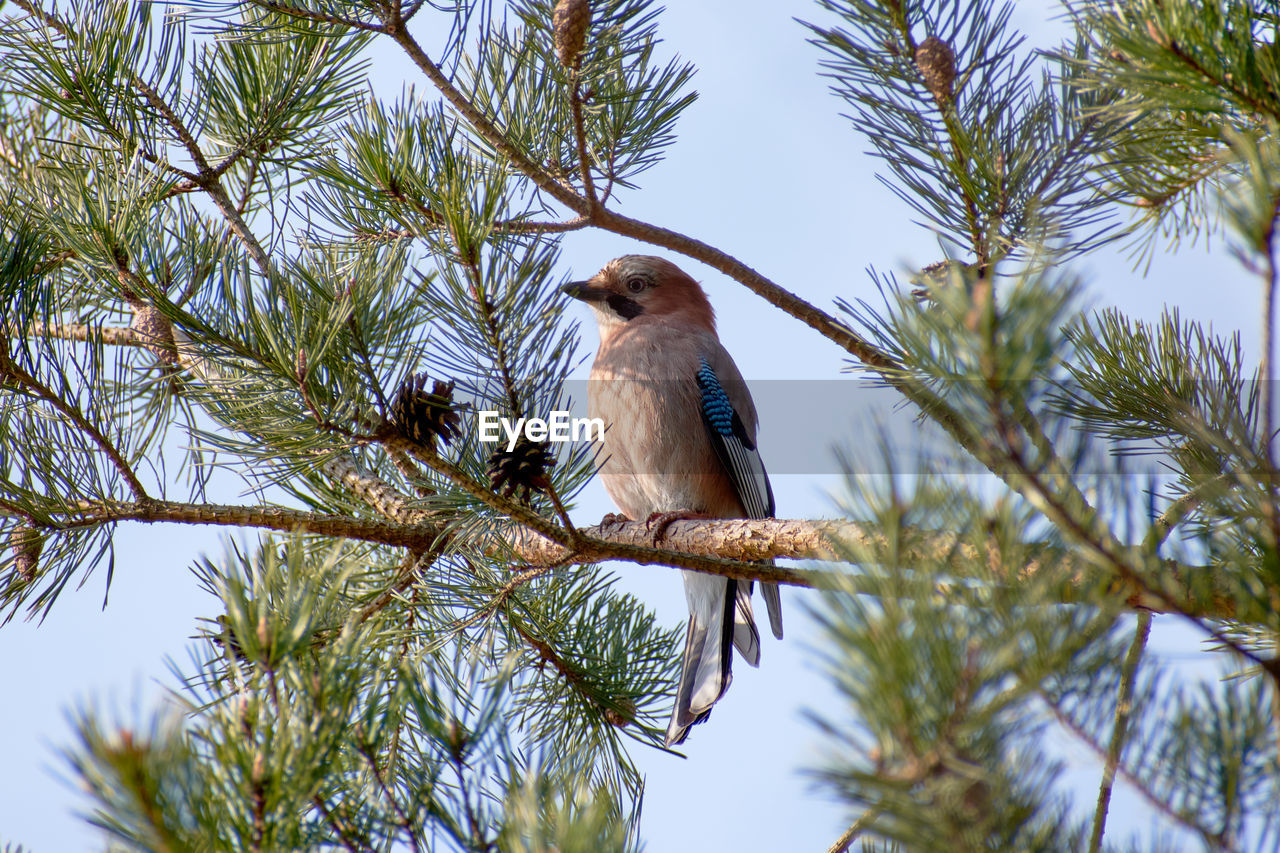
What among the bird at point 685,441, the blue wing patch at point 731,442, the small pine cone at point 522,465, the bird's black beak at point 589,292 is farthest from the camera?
the bird's black beak at point 589,292

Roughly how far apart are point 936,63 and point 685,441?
182 cm

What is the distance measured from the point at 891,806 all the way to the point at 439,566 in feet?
4.56

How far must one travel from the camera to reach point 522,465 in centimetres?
149

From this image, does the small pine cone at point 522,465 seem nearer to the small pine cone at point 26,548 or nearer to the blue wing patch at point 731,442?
the small pine cone at point 26,548

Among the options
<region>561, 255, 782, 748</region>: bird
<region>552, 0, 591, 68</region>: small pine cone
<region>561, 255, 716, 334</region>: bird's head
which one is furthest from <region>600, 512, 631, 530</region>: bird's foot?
<region>552, 0, 591, 68</region>: small pine cone

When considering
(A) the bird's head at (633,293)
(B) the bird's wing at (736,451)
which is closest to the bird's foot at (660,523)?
(B) the bird's wing at (736,451)

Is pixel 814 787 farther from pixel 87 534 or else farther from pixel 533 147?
pixel 533 147

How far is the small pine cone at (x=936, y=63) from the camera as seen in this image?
1558 millimetres

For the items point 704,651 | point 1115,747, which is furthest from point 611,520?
point 1115,747

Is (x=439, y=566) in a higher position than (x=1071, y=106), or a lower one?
lower

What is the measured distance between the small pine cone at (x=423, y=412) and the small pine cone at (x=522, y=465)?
4.6 inches

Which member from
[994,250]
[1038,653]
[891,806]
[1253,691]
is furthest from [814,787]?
[994,250]

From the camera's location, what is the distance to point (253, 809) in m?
0.84

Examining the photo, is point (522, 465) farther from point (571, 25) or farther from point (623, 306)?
point (623, 306)
